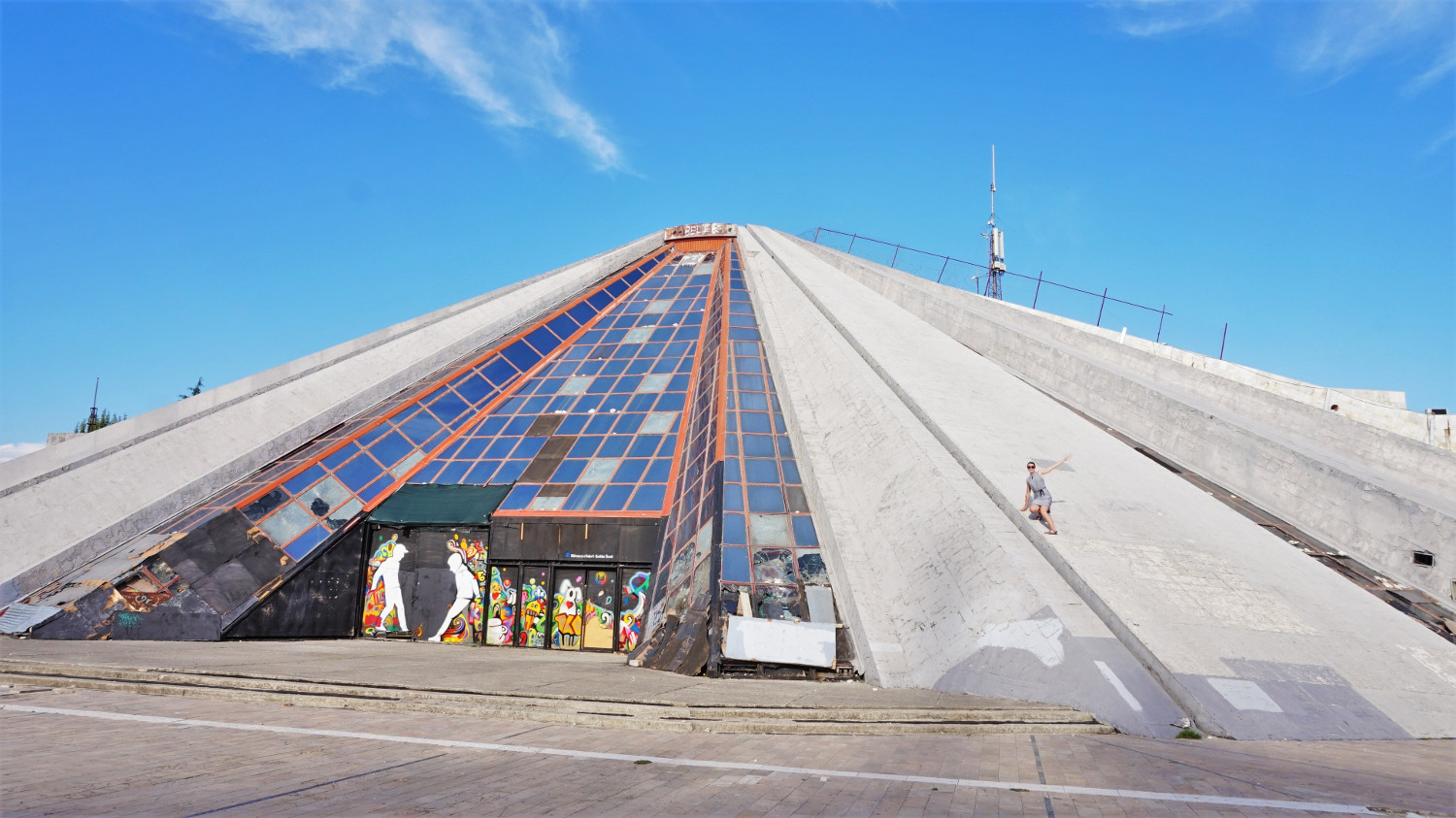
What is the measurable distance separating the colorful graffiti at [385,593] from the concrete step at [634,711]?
22.9 ft

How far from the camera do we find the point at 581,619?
1563 centimetres

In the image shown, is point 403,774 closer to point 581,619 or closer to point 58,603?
point 581,619

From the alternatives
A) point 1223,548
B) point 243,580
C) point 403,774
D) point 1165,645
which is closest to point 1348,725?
point 1165,645

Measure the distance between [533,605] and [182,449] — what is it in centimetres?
781

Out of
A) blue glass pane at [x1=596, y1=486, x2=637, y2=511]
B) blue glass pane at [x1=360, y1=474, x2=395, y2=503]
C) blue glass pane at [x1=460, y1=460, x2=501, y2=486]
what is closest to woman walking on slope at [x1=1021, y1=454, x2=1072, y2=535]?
blue glass pane at [x1=596, y1=486, x2=637, y2=511]

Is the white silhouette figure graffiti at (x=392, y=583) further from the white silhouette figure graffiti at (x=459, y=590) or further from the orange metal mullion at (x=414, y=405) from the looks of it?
the orange metal mullion at (x=414, y=405)

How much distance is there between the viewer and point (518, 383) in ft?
70.3

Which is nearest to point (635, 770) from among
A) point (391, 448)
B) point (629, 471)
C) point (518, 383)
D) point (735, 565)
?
point (735, 565)

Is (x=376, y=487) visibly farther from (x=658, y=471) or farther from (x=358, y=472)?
(x=658, y=471)

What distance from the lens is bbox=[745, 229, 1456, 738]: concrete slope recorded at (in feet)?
27.8

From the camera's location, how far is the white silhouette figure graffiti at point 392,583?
1650 cm

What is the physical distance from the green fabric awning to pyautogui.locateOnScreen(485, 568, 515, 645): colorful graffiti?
1.10 meters

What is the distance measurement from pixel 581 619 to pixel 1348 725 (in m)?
11.6

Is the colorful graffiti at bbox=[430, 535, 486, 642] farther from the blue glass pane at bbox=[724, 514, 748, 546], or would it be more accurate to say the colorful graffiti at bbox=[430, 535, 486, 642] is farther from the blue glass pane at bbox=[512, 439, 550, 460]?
the blue glass pane at bbox=[724, 514, 748, 546]
